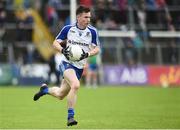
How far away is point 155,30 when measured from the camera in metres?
32.9

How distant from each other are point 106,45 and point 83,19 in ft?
66.1

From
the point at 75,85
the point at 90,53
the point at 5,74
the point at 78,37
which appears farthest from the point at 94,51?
the point at 5,74

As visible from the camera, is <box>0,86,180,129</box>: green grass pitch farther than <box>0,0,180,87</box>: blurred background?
No

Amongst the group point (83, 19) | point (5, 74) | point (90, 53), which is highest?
point (83, 19)

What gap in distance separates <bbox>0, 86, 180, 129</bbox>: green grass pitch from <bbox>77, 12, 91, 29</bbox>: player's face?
2109mm

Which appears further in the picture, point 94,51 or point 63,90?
point 63,90

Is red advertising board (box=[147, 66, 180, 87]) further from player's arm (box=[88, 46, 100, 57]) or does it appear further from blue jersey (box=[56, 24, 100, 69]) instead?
blue jersey (box=[56, 24, 100, 69])

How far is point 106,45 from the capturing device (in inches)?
1339

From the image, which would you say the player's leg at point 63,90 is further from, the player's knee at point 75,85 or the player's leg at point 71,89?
the player's knee at point 75,85

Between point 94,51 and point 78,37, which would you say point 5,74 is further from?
point 78,37

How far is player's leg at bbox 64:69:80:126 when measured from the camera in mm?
13266

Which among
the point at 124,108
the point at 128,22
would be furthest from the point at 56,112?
the point at 128,22

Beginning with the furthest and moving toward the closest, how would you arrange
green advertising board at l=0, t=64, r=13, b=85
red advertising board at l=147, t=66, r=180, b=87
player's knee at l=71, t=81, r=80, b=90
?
red advertising board at l=147, t=66, r=180, b=87
green advertising board at l=0, t=64, r=13, b=85
player's knee at l=71, t=81, r=80, b=90

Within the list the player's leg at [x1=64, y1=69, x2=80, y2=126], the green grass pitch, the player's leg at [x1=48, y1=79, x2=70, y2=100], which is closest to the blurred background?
the green grass pitch
